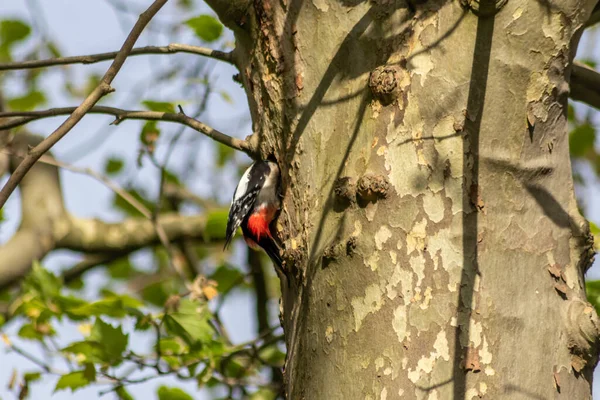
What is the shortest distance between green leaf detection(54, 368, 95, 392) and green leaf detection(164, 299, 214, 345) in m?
0.46

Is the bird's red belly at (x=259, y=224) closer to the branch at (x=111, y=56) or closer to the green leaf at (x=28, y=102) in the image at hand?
the branch at (x=111, y=56)

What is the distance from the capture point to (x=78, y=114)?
1.80 m

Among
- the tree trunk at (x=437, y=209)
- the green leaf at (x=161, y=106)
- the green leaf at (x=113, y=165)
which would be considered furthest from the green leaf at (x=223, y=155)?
the tree trunk at (x=437, y=209)

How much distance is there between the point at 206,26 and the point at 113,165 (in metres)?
3.82

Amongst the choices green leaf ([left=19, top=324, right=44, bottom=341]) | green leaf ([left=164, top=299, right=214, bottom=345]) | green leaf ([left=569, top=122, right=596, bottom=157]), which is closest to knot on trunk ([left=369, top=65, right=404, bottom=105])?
green leaf ([left=164, top=299, right=214, bottom=345])

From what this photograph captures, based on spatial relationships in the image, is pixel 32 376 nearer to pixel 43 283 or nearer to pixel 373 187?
pixel 43 283

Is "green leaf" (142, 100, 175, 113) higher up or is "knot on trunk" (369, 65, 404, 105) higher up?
"green leaf" (142, 100, 175, 113)

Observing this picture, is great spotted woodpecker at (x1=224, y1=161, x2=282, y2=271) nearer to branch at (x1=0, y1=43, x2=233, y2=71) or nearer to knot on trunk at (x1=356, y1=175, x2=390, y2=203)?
branch at (x1=0, y1=43, x2=233, y2=71)

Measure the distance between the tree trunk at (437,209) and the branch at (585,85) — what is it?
651mm

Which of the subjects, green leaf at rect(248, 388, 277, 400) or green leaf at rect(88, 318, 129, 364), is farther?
green leaf at rect(248, 388, 277, 400)

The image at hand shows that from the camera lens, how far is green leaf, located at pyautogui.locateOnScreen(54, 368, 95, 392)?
10.4ft

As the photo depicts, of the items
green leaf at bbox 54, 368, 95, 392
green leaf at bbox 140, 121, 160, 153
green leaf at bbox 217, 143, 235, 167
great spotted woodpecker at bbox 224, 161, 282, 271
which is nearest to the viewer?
green leaf at bbox 54, 368, 95, 392

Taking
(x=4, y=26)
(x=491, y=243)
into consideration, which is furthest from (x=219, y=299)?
(x=4, y=26)

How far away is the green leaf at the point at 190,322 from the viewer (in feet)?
9.96
